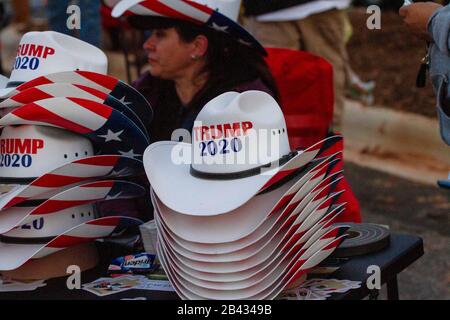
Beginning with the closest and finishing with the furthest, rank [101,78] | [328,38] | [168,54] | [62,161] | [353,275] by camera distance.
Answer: [353,275], [62,161], [101,78], [168,54], [328,38]

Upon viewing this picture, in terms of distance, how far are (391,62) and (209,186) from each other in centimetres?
599

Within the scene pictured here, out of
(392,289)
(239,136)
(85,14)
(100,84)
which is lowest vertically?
(392,289)

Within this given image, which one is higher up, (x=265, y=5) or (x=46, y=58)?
(x=265, y=5)

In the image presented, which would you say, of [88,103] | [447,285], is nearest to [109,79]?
[88,103]

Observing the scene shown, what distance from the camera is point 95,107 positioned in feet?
7.16

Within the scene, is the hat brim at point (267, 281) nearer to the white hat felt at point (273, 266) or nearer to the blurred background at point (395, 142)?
the white hat felt at point (273, 266)

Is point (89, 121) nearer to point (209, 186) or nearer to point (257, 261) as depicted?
point (209, 186)

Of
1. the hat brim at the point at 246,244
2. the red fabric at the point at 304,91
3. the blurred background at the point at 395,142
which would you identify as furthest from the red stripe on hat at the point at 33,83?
the blurred background at the point at 395,142

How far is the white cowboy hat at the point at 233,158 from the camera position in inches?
75.8

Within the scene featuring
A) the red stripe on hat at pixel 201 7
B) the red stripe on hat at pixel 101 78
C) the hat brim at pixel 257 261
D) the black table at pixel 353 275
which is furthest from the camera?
the red stripe on hat at pixel 201 7

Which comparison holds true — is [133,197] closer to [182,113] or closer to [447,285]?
[182,113]

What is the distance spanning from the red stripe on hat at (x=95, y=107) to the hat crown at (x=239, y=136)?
27cm

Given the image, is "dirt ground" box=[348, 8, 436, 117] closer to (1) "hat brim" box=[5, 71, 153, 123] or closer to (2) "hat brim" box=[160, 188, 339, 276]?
(1) "hat brim" box=[5, 71, 153, 123]

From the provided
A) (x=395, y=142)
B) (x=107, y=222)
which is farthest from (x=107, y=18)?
(x=107, y=222)
